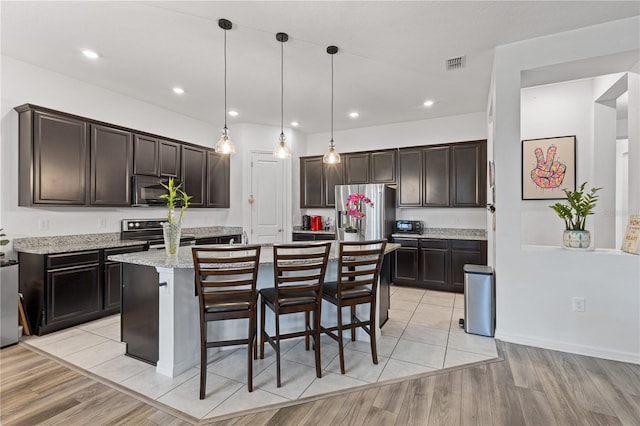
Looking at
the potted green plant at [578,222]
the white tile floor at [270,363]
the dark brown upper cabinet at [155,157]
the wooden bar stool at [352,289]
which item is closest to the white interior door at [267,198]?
Result: the dark brown upper cabinet at [155,157]

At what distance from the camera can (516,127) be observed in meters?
2.97

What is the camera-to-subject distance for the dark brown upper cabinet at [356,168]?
5.74 metres

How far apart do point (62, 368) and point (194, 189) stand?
3082mm

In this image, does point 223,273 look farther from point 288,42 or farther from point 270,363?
point 288,42

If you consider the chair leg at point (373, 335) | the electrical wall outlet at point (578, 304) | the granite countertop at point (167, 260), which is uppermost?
the granite countertop at point (167, 260)

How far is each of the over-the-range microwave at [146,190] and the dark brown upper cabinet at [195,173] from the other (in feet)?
1.34

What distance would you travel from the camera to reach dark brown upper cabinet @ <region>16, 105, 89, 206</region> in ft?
10.6

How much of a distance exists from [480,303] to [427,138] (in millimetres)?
3305

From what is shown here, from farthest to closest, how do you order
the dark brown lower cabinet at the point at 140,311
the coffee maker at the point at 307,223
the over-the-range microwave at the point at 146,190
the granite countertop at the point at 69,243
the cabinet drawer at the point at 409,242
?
the coffee maker at the point at 307,223, the cabinet drawer at the point at 409,242, the over-the-range microwave at the point at 146,190, the granite countertop at the point at 69,243, the dark brown lower cabinet at the point at 140,311

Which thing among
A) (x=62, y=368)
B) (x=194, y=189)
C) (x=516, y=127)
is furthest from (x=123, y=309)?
(x=516, y=127)

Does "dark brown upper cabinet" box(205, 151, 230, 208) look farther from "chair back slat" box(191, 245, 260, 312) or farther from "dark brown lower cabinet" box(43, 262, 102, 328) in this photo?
Result: "chair back slat" box(191, 245, 260, 312)

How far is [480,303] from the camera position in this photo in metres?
3.14

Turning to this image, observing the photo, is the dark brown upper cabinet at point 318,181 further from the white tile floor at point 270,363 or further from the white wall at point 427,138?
the white tile floor at point 270,363

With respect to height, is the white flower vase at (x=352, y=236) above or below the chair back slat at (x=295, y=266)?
above
